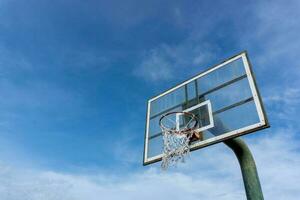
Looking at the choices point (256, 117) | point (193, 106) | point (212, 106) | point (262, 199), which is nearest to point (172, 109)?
point (193, 106)

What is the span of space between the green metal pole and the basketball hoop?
998 mm

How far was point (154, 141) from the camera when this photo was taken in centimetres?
745

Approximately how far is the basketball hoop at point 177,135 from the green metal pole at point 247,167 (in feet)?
3.27

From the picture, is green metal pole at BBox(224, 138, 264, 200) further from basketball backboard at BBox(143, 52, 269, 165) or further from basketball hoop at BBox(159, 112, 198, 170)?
basketball hoop at BBox(159, 112, 198, 170)

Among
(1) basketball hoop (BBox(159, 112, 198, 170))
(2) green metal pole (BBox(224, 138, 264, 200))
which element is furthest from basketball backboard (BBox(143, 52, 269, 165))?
(2) green metal pole (BBox(224, 138, 264, 200))

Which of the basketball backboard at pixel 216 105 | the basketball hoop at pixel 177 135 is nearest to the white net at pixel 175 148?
the basketball hoop at pixel 177 135

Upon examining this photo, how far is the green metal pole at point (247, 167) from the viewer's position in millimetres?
5277

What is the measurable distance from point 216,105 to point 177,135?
1.18 m

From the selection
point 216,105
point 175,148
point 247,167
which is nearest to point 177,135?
point 175,148

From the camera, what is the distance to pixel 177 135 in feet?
22.1

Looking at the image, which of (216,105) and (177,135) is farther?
(177,135)

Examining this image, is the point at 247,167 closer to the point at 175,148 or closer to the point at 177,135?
the point at 175,148

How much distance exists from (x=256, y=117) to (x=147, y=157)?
3045mm

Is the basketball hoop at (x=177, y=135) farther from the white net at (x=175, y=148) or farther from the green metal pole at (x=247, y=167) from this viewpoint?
the green metal pole at (x=247, y=167)
